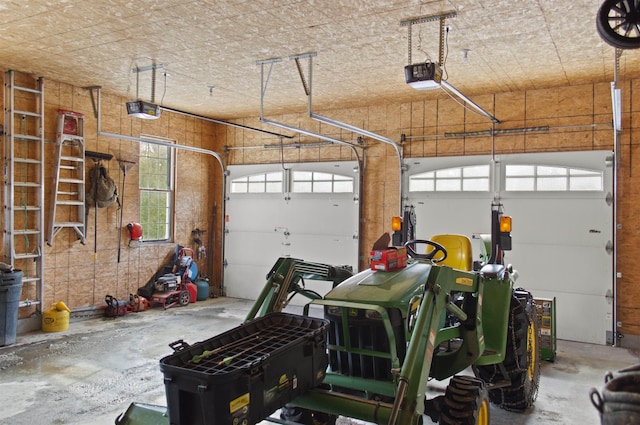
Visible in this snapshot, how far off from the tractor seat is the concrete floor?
3.89 ft

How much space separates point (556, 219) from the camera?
6.79 metres

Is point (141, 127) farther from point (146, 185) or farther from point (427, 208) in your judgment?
point (427, 208)

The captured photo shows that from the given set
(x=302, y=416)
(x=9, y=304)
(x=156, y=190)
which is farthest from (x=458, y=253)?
(x=156, y=190)

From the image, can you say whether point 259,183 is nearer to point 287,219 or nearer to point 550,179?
point 287,219

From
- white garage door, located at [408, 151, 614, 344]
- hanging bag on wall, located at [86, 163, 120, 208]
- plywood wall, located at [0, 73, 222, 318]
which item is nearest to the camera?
white garage door, located at [408, 151, 614, 344]

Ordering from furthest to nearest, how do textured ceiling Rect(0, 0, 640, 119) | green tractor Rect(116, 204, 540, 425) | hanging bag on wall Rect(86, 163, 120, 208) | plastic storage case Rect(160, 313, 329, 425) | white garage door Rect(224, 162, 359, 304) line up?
1. white garage door Rect(224, 162, 359, 304)
2. hanging bag on wall Rect(86, 163, 120, 208)
3. textured ceiling Rect(0, 0, 640, 119)
4. green tractor Rect(116, 204, 540, 425)
5. plastic storage case Rect(160, 313, 329, 425)

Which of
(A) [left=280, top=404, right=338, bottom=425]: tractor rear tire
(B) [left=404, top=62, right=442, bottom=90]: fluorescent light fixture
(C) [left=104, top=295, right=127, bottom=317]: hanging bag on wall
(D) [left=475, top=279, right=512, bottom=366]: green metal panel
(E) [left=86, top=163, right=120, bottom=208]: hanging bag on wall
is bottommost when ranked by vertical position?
(C) [left=104, top=295, right=127, bottom=317]: hanging bag on wall

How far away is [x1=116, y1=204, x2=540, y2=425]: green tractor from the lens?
8.74 ft

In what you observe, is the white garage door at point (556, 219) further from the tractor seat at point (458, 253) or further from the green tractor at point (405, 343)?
the green tractor at point (405, 343)

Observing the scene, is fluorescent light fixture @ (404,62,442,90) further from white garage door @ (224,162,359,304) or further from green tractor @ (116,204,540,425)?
white garage door @ (224,162,359,304)

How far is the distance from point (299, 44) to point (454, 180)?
11.2 feet

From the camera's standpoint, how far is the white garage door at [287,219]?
8492 mm

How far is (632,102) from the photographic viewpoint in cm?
643

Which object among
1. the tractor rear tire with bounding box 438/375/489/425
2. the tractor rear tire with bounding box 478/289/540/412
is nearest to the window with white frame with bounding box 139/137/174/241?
the tractor rear tire with bounding box 478/289/540/412
